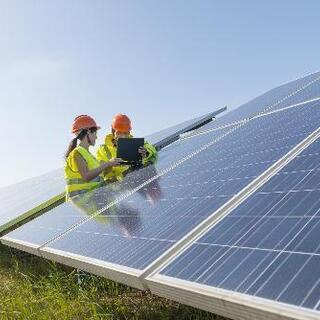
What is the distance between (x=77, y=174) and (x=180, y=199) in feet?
13.7

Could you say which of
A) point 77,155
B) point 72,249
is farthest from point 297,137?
point 77,155

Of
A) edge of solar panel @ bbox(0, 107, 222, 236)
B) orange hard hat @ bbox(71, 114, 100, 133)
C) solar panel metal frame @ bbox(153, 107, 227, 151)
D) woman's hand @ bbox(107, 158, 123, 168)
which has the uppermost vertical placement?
orange hard hat @ bbox(71, 114, 100, 133)

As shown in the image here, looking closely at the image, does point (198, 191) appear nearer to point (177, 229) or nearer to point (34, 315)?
point (177, 229)

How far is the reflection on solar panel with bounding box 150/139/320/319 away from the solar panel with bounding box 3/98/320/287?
43cm

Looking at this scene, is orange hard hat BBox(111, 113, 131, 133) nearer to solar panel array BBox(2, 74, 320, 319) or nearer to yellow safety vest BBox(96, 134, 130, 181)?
yellow safety vest BBox(96, 134, 130, 181)

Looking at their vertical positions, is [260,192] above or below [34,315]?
above

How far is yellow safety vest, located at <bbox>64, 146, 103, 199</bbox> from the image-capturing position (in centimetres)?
912

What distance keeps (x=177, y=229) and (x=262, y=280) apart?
1652 millimetres

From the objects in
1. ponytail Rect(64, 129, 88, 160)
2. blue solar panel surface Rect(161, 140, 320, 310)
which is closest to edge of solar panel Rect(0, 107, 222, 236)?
ponytail Rect(64, 129, 88, 160)

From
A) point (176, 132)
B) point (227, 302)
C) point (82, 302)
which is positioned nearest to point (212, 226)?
point (227, 302)

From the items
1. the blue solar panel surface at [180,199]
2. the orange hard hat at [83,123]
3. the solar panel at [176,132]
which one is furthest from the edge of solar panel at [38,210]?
the blue solar panel surface at [180,199]

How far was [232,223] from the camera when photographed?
4055 mm

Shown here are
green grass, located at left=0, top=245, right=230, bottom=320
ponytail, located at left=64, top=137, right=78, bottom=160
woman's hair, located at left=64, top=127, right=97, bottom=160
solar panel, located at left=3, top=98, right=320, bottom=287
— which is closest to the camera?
solar panel, located at left=3, top=98, right=320, bottom=287

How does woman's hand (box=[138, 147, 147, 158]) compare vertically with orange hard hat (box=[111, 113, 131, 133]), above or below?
below
